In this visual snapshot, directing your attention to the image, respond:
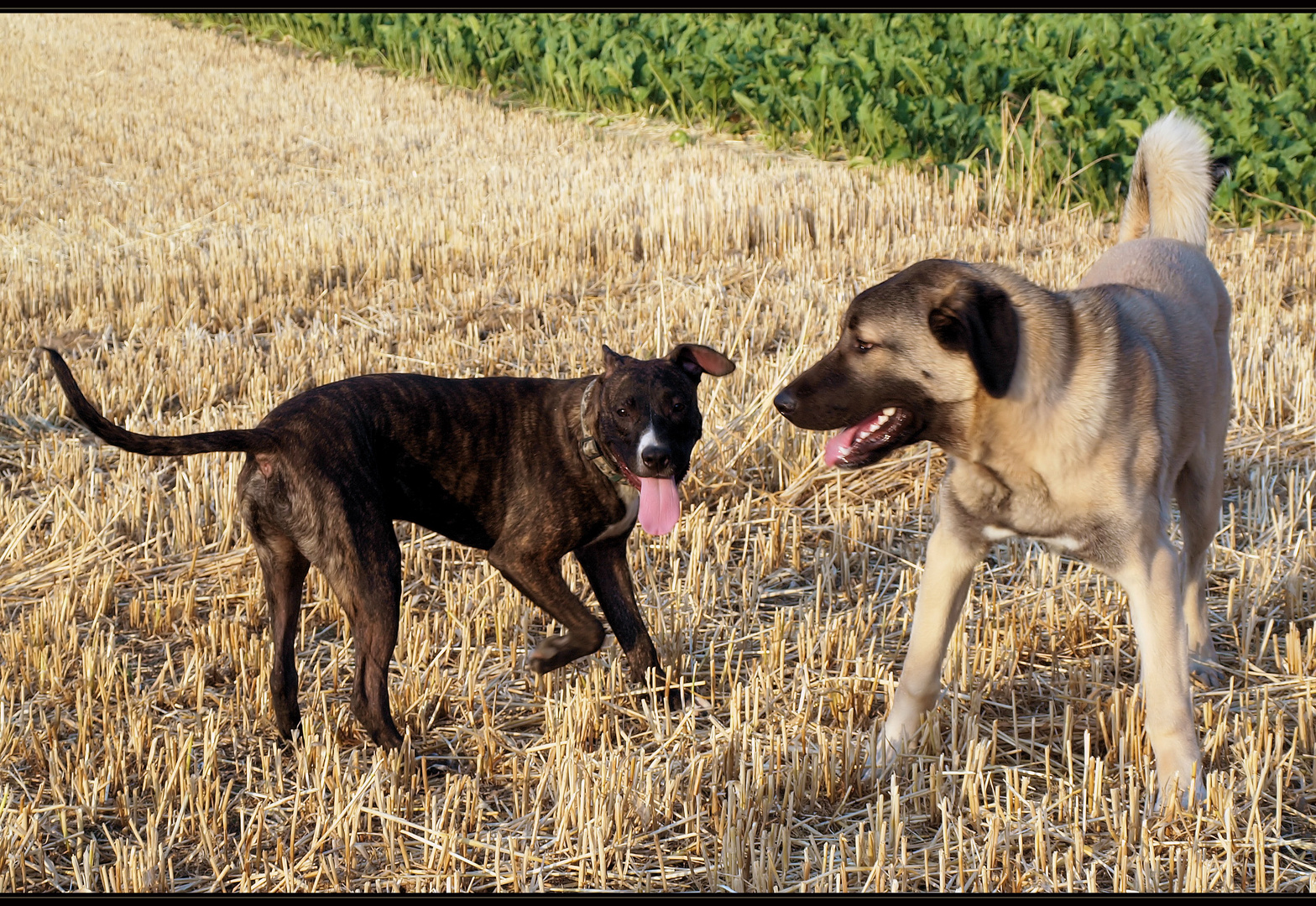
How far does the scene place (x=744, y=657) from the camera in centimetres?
488

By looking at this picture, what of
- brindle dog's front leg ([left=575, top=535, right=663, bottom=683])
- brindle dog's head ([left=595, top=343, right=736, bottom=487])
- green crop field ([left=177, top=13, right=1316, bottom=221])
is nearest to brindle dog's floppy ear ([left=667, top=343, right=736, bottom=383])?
brindle dog's head ([left=595, top=343, right=736, bottom=487])

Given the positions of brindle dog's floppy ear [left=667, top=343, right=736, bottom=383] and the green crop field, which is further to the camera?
the green crop field

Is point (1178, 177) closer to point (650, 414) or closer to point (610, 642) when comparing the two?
point (650, 414)

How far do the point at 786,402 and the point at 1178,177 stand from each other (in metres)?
2.46

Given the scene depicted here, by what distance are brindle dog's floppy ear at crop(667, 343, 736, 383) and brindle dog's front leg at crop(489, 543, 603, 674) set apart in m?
0.91

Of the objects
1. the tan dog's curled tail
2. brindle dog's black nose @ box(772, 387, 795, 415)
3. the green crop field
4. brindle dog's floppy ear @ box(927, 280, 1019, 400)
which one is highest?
the green crop field

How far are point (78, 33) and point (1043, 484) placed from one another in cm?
2480

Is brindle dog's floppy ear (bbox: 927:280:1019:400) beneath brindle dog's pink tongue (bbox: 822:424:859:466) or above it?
above

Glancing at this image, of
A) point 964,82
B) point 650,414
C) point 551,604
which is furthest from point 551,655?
point 964,82

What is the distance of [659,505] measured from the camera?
4.42 meters

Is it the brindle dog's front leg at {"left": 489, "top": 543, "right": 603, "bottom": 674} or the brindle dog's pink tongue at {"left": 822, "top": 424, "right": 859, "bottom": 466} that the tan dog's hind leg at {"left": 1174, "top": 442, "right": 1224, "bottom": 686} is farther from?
the brindle dog's front leg at {"left": 489, "top": 543, "right": 603, "bottom": 674}

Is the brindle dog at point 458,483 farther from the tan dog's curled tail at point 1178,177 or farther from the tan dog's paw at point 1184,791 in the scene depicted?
the tan dog's curled tail at point 1178,177

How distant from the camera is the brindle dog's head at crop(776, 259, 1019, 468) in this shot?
3650 millimetres

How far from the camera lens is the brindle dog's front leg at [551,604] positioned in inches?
176
